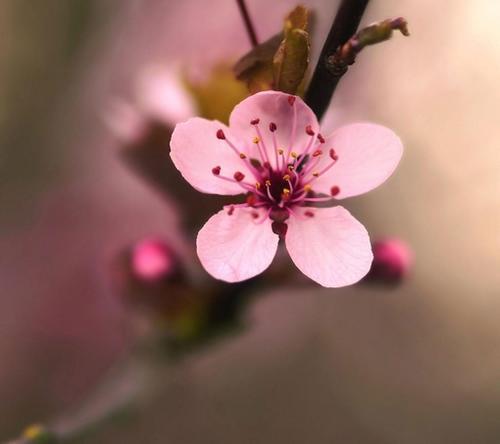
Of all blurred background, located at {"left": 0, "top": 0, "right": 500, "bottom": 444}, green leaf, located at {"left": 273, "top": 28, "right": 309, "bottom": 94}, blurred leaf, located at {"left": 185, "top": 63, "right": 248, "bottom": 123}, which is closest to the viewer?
green leaf, located at {"left": 273, "top": 28, "right": 309, "bottom": 94}

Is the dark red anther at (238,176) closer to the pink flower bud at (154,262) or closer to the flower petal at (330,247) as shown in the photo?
the flower petal at (330,247)

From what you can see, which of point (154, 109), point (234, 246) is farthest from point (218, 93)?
point (234, 246)

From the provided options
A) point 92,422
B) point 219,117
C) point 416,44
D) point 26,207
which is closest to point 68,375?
point 26,207

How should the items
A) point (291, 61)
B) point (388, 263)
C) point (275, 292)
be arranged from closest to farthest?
point (291, 61) → point (388, 263) → point (275, 292)

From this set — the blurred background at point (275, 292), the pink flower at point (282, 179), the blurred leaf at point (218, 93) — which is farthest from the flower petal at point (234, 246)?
the blurred background at point (275, 292)

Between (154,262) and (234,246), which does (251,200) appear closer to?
(234,246)

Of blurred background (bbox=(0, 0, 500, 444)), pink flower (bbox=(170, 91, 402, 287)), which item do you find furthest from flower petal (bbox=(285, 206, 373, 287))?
blurred background (bbox=(0, 0, 500, 444))

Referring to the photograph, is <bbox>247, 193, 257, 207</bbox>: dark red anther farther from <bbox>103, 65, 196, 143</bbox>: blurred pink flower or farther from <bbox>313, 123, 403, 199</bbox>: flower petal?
<bbox>103, 65, 196, 143</bbox>: blurred pink flower
